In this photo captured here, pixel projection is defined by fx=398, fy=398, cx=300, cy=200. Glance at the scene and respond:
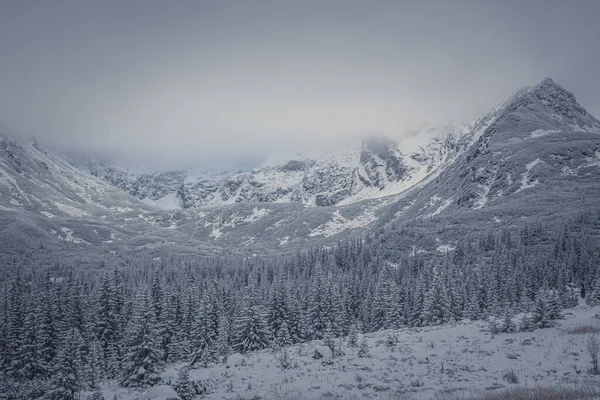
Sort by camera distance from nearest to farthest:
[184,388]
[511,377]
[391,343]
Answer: [511,377]
[184,388]
[391,343]

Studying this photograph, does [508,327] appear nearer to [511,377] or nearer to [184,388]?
[511,377]

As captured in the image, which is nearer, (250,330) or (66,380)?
(66,380)

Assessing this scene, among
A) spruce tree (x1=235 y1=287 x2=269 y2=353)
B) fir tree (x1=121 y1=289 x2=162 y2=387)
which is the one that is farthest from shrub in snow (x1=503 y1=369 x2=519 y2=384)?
spruce tree (x1=235 y1=287 x2=269 y2=353)

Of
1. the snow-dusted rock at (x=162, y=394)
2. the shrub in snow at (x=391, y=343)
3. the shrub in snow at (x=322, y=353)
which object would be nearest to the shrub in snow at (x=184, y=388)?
the snow-dusted rock at (x=162, y=394)

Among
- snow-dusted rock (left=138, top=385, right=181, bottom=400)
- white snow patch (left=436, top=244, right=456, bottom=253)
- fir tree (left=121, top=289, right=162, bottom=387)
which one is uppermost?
snow-dusted rock (left=138, top=385, right=181, bottom=400)

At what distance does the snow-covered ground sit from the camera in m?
22.0

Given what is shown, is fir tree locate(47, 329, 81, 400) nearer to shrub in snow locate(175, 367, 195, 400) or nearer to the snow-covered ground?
the snow-covered ground

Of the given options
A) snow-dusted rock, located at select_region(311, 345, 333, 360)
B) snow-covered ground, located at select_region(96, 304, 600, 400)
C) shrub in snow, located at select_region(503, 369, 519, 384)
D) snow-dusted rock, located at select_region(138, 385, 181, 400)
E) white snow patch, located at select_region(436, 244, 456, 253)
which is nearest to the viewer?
shrub in snow, located at select_region(503, 369, 519, 384)

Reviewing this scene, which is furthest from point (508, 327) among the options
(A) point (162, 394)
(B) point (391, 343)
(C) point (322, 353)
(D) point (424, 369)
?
(A) point (162, 394)

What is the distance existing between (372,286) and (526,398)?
84.9m

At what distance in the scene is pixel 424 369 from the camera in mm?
26562

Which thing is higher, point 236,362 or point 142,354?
point 236,362

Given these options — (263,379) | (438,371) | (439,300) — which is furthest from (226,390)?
(439,300)

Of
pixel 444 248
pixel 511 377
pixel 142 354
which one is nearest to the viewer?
pixel 511 377
